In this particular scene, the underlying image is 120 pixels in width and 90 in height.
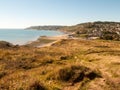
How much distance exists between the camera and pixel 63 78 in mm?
25359

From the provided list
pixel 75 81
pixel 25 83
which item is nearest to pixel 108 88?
pixel 75 81

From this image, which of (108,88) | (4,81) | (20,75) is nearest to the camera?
(108,88)

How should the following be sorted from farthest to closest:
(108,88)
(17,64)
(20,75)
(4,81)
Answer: (17,64), (20,75), (4,81), (108,88)

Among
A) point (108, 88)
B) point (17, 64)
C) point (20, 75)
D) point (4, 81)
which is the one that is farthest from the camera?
point (17, 64)

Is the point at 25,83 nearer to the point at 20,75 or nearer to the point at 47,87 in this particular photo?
the point at 47,87

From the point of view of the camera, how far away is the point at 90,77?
84.1 ft

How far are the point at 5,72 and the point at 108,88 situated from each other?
44.0 feet

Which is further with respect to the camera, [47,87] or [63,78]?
[63,78]

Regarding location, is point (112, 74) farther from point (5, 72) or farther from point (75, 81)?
point (5, 72)

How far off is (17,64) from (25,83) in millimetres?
11805

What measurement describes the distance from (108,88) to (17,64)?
16.4m

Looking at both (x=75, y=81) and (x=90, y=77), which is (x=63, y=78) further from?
(x=90, y=77)

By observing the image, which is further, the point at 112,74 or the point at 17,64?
the point at 17,64

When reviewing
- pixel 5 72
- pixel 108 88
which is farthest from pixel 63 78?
pixel 5 72
